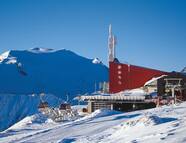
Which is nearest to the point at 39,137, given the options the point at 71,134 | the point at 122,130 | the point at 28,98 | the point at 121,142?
the point at 71,134

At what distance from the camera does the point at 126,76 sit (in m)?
53.7

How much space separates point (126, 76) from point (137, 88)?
7.39ft

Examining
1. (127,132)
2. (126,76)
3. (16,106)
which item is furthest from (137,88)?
(16,106)

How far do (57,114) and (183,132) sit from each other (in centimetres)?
1992

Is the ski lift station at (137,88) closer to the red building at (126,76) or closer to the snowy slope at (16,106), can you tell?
the red building at (126,76)

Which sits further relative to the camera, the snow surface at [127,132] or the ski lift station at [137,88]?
the ski lift station at [137,88]

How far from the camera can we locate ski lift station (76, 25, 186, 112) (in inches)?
1591

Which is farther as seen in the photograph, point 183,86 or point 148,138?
point 183,86

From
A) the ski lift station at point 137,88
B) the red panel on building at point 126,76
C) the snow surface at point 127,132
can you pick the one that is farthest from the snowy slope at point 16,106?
the snow surface at point 127,132

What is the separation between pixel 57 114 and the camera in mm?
32219

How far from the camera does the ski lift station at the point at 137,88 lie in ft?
133

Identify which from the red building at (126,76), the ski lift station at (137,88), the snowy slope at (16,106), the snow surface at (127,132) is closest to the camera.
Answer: the snow surface at (127,132)

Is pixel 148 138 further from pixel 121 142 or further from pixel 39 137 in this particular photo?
pixel 39 137

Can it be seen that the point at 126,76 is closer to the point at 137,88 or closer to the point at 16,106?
the point at 137,88
